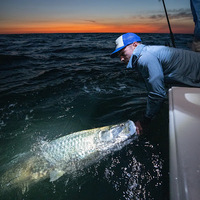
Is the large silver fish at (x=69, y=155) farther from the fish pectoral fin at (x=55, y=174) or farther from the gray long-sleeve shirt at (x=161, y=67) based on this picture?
the gray long-sleeve shirt at (x=161, y=67)

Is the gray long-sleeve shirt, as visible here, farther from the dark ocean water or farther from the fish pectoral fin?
the fish pectoral fin

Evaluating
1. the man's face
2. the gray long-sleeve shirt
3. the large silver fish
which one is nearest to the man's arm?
the gray long-sleeve shirt

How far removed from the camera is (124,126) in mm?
2430

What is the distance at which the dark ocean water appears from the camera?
216cm

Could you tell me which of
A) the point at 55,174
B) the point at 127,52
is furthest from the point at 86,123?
the point at 127,52

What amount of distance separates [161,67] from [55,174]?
2390 millimetres

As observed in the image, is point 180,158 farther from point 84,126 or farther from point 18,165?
point 84,126

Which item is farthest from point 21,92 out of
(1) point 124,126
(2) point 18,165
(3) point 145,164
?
(3) point 145,164

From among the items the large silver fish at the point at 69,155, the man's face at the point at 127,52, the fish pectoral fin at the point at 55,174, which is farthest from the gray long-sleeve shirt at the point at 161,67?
the fish pectoral fin at the point at 55,174

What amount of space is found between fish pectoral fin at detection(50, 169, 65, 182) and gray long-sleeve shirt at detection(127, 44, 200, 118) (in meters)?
1.83

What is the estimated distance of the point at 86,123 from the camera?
3.81m

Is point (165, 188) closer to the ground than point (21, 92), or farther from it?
closer to the ground

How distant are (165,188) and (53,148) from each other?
1.89m

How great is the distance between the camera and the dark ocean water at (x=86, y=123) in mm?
2162
